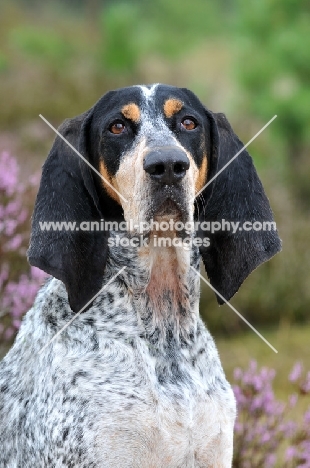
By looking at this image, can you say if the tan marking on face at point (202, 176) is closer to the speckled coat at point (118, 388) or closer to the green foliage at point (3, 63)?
the speckled coat at point (118, 388)

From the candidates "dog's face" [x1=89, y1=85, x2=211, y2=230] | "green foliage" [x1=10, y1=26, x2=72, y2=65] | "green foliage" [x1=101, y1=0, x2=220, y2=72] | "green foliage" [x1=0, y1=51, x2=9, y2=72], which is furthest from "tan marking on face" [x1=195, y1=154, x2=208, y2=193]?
"green foliage" [x1=10, y1=26, x2=72, y2=65]

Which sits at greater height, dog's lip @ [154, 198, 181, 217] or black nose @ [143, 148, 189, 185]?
black nose @ [143, 148, 189, 185]

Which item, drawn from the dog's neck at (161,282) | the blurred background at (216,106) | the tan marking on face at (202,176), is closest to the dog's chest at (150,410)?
the dog's neck at (161,282)

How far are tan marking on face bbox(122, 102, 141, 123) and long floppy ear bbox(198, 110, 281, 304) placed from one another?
1.33ft

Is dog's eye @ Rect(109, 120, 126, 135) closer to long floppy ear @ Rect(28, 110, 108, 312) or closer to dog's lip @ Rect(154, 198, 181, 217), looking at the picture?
long floppy ear @ Rect(28, 110, 108, 312)

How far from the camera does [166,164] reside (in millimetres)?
3309

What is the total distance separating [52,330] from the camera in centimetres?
357

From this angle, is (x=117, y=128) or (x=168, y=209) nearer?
(x=168, y=209)

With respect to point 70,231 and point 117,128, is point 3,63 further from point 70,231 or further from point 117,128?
point 70,231

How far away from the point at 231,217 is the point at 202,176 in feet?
0.81

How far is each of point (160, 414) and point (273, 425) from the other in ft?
5.35

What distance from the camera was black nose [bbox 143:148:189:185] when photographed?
330 cm

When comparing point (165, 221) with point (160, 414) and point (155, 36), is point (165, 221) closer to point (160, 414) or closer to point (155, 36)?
point (160, 414)

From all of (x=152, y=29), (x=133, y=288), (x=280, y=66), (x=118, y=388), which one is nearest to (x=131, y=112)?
(x=133, y=288)
